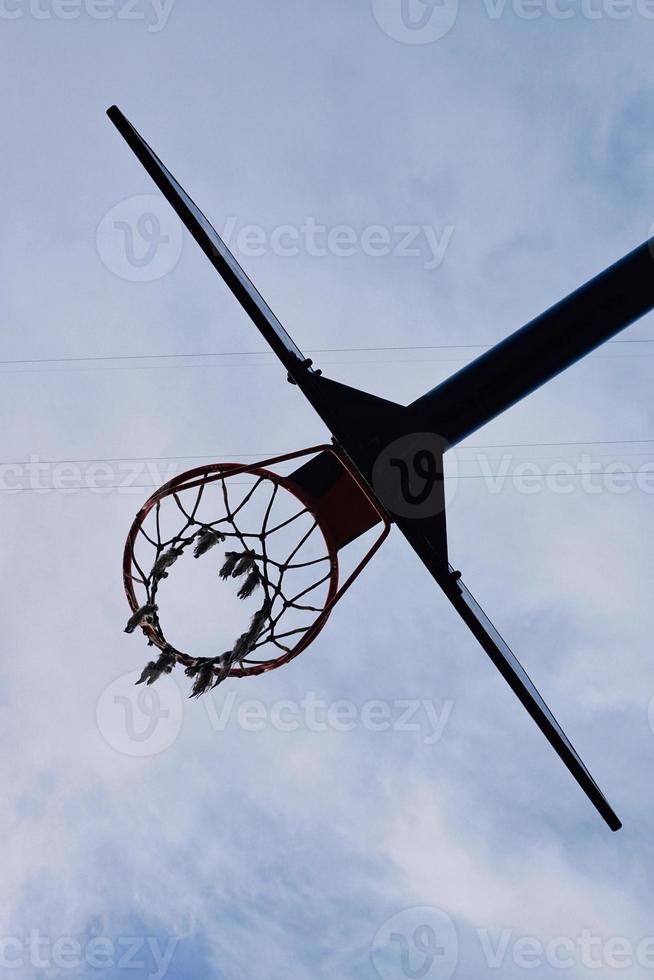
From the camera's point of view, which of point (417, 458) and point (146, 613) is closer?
point (146, 613)

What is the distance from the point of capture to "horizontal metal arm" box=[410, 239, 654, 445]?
6.21 metres

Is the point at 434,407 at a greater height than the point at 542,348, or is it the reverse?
the point at 542,348

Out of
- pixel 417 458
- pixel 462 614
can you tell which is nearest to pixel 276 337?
pixel 417 458

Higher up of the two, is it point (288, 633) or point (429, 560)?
point (429, 560)

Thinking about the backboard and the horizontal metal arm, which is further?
the horizontal metal arm

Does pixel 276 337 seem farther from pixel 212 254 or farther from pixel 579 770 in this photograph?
pixel 579 770

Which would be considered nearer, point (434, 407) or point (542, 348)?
point (542, 348)

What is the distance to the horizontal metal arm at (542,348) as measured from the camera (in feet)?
20.4

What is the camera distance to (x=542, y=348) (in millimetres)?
6250

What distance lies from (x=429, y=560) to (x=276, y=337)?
6.11 ft

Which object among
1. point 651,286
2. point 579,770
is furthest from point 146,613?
point 651,286

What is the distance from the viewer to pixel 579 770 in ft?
20.6

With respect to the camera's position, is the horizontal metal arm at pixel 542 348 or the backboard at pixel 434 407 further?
the horizontal metal arm at pixel 542 348

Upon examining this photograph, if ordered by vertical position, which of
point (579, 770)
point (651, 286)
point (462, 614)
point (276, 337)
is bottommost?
point (579, 770)
